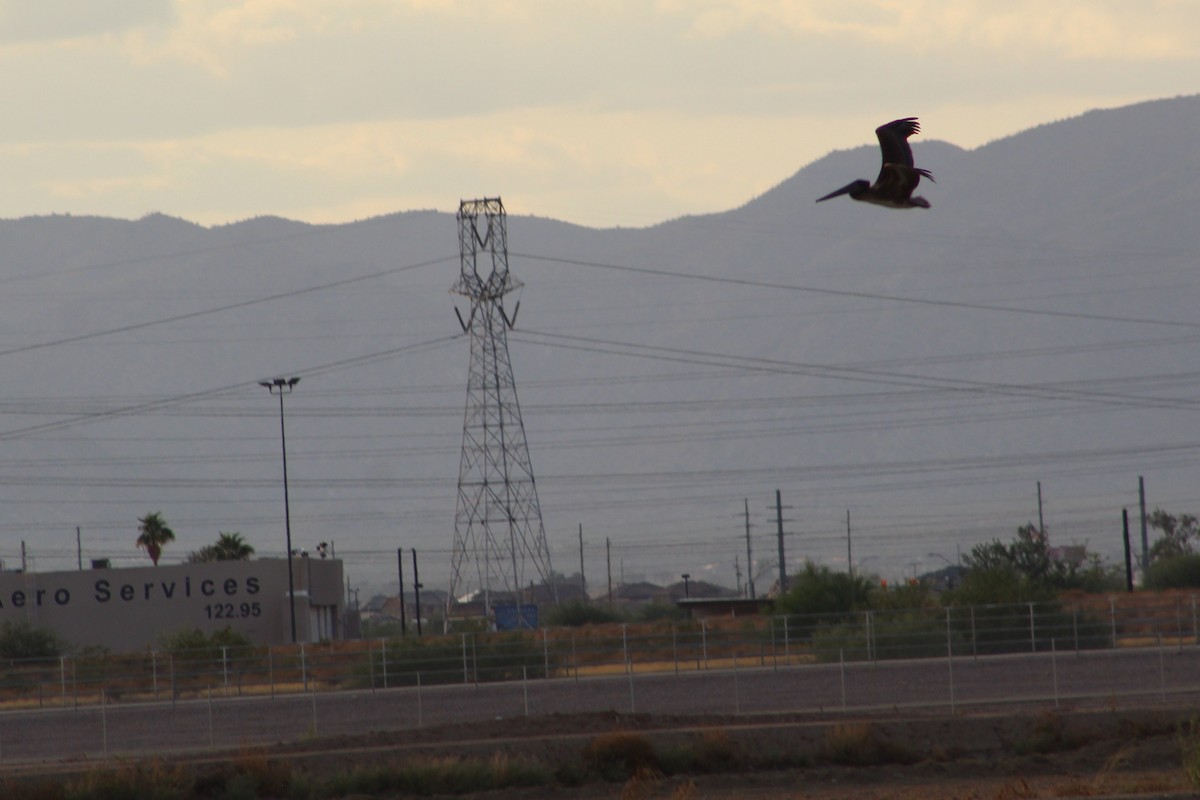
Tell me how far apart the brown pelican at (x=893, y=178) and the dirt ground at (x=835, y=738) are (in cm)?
1680

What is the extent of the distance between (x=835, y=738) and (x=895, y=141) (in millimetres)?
21935

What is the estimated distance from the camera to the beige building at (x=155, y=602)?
→ 291 feet

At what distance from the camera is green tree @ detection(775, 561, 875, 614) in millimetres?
70250

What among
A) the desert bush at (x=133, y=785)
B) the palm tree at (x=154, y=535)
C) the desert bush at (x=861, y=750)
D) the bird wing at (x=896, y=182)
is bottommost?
the desert bush at (x=861, y=750)

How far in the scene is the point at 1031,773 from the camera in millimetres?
33094

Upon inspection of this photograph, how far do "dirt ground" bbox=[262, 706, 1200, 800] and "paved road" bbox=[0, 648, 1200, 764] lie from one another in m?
4.18

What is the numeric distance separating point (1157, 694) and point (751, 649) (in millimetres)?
20241

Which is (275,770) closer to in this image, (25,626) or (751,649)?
(751,649)

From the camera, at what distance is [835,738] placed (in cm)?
3544

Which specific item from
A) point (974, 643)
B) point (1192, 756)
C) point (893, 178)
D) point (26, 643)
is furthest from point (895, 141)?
point (26, 643)

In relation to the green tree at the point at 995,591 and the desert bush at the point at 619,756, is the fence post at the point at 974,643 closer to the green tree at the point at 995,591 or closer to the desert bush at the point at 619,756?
the green tree at the point at 995,591

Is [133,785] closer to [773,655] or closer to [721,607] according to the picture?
[773,655]

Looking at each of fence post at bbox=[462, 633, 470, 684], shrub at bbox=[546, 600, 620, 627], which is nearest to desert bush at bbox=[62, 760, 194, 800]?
fence post at bbox=[462, 633, 470, 684]

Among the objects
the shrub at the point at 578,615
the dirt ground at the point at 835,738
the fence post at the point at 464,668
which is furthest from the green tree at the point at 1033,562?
the dirt ground at the point at 835,738
